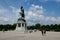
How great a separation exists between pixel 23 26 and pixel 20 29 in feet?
5.61

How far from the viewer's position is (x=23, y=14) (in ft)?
209

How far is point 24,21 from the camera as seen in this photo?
6141 centimetres

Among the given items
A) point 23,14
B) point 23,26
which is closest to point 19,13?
point 23,14

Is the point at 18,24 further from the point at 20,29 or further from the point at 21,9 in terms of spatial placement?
the point at 21,9

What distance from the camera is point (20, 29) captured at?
60062 millimetres

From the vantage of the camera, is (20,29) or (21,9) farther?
(21,9)

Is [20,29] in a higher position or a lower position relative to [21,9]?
lower

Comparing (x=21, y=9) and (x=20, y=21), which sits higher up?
(x=21, y=9)

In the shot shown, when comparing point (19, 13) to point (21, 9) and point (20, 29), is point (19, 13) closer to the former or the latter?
point (21, 9)

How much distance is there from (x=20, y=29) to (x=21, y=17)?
4934 mm

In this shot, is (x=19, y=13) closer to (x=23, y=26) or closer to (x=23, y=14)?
(x=23, y=14)

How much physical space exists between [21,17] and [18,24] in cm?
304

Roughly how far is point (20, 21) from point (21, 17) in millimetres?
1929

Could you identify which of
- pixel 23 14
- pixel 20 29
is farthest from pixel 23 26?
pixel 23 14
